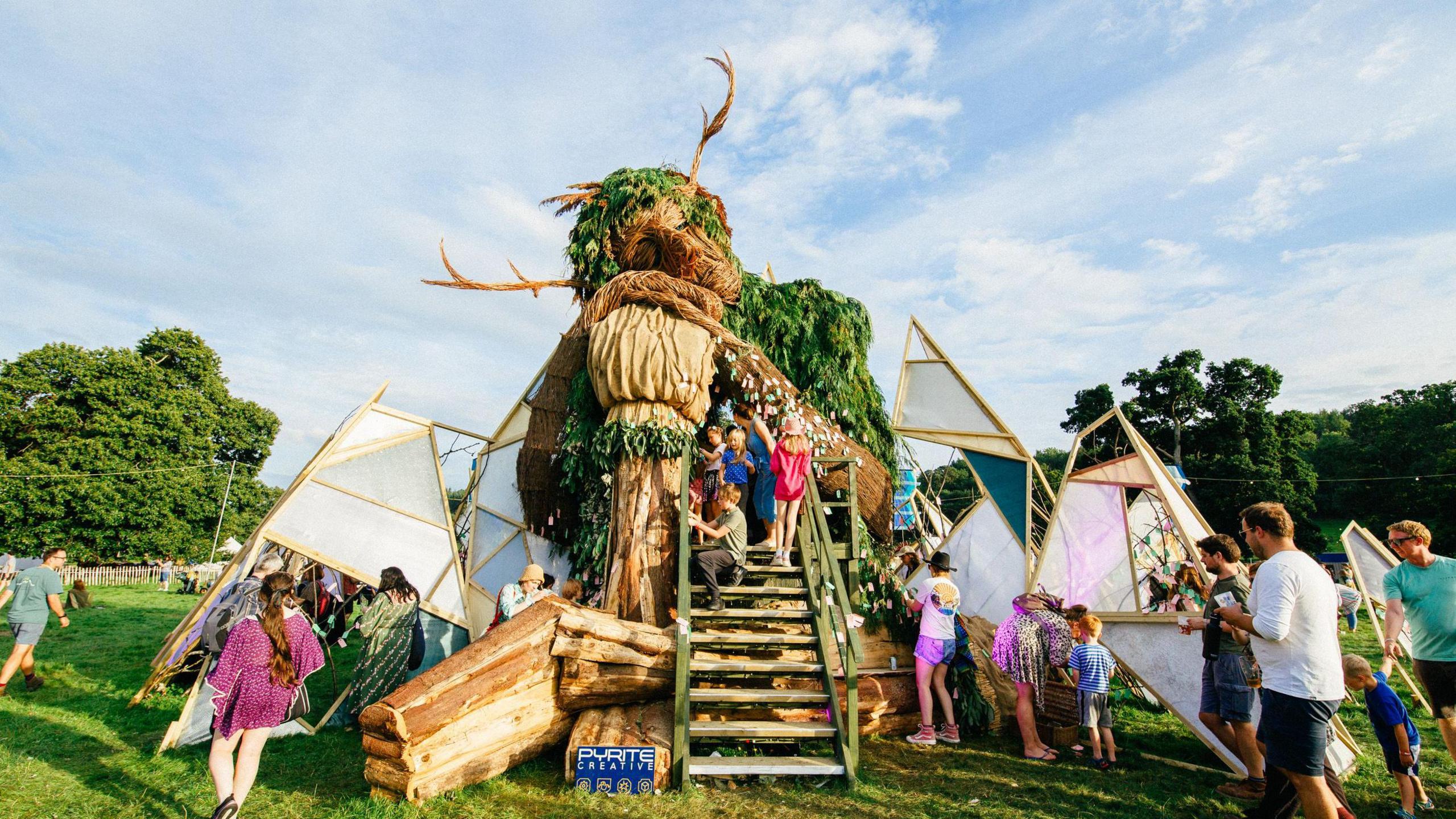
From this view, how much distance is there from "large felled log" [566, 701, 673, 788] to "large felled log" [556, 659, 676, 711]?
0.09 meters

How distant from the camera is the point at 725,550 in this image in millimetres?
6762

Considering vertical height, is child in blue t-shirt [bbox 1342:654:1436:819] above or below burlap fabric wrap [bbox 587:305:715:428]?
below

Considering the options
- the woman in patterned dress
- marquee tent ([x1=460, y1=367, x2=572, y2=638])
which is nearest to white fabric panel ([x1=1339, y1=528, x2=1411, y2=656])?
the woman in patterned dress

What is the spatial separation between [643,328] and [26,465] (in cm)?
3139

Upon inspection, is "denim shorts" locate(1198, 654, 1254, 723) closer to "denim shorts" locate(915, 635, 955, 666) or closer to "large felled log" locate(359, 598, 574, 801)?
"denim shorts" locate(915, 635, 955, 666)

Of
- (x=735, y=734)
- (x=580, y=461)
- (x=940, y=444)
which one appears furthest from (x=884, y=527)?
(x=735, y=734)

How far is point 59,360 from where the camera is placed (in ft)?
91.6

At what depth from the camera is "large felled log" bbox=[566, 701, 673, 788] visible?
502cm

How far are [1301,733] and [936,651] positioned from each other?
3.16 meters

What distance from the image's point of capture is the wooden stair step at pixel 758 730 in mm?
5172

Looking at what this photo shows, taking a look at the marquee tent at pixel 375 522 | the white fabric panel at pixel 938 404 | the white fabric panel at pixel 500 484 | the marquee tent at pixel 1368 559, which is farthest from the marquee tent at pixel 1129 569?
the marquee tent at pixel 375 522

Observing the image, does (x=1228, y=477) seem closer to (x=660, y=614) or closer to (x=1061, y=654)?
(x=1061, y=654)

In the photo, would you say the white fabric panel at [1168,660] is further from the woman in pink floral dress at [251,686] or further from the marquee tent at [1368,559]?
the woman in pink floral dress at [251,686]

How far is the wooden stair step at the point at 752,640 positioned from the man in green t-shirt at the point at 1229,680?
288cm
